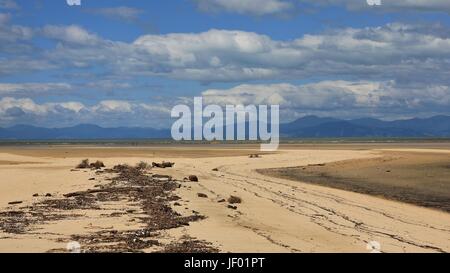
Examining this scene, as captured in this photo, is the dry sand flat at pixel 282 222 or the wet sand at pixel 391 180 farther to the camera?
the wet sand at pixel 391 180

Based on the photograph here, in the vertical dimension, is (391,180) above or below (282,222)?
below

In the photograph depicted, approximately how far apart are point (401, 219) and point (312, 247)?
7.78 metres

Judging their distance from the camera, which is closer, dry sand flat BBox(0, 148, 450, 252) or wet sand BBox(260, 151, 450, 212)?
dry sand flat BBox(0, 148, 450, 252)

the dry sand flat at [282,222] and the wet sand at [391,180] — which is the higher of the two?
the dry sand flat at [282,222]

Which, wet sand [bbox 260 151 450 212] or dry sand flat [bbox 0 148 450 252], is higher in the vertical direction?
dry sand flat [bbox 0 148 450 252]

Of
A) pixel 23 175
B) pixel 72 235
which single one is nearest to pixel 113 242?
pixel 72 235

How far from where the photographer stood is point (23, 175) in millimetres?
36875

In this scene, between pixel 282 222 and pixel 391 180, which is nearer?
pixel 282 222

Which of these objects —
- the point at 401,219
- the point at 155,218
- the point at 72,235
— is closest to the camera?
the point at 72,235
